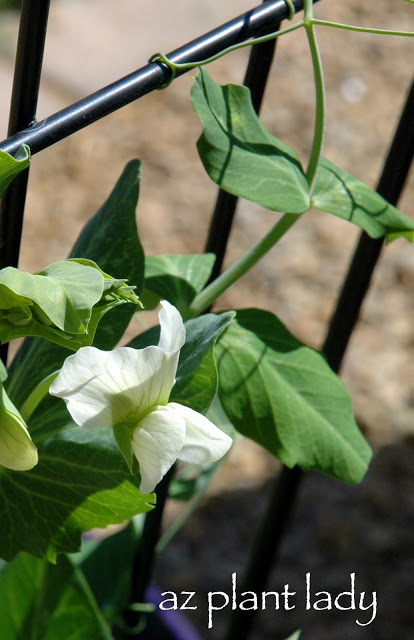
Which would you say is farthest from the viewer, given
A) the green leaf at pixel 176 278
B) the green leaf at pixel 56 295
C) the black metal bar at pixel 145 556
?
the black metal bar at pixel 145 556

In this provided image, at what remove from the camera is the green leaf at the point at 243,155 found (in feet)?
1.61

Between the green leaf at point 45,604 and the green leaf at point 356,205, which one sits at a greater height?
the green leaf at point 356,205

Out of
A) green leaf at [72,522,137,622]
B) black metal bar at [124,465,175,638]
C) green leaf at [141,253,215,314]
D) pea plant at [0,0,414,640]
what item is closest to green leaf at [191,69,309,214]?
pea plant at [0,0,414,640]

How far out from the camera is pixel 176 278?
0.59 m

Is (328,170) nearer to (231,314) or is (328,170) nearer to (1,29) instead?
(231,314)

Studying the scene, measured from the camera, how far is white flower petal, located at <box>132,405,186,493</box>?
14.9 inches

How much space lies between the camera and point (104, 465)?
1.53 ft

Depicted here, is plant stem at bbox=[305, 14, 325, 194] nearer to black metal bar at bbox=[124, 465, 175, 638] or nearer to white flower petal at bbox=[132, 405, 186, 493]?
white flower petal at bbox=[132, 405, 186, 493]

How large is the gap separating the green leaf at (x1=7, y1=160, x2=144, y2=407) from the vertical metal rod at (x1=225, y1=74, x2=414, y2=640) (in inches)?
9.3

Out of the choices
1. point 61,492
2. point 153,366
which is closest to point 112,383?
point 153,366

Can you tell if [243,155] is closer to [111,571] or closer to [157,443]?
[157,443]

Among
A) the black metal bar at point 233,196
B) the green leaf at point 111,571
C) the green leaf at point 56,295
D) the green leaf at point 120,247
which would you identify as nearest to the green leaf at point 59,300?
the green leaf at point 56,295

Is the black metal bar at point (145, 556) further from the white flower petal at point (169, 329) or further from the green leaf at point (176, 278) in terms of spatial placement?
the white flower petal at point (169, 329)

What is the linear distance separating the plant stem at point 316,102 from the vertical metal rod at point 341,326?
0.49 ft
